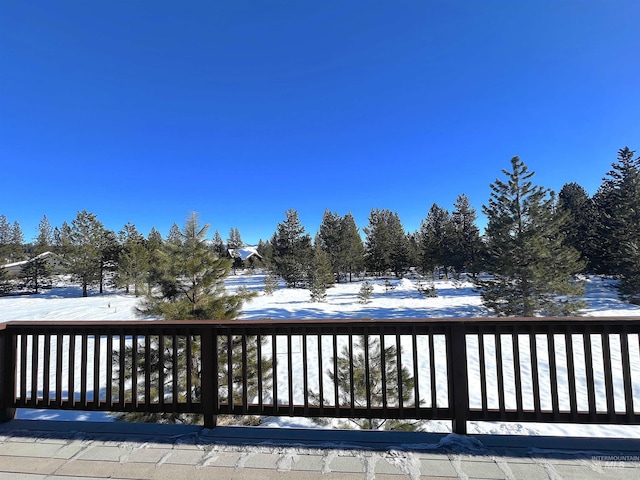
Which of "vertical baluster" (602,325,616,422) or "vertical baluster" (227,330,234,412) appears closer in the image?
"vertical baluster" (602,325,616,422)

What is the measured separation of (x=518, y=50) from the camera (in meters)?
7.09

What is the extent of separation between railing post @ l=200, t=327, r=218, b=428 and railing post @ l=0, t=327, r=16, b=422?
1720mm

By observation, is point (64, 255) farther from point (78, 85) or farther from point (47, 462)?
point (47, 462)

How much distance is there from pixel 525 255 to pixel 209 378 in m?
12.5

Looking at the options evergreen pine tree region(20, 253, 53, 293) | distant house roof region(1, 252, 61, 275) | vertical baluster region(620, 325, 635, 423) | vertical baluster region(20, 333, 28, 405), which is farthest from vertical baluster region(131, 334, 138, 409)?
evergreen pine tree region(20, 253, 53, 293)

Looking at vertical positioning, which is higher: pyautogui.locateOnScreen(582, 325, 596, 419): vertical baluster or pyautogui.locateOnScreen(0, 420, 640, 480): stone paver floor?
pyautogui.locateOnScreen(582, 325, 596, 419): vertical baluster

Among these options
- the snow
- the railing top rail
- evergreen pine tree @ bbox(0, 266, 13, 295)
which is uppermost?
the railing top rail

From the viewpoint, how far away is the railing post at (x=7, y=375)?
2.43m

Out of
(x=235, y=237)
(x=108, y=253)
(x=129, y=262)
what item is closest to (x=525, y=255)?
(x=129, y=262)

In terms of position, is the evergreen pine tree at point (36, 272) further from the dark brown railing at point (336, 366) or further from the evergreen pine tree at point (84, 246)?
the dark brown railing at point (336, 366)

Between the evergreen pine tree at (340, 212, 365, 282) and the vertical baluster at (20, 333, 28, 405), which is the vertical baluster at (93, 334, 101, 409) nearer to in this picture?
the vertical baluster at (20, 333, 28, 405)

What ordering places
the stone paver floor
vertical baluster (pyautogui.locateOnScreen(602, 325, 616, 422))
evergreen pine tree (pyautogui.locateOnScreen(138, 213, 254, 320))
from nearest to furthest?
the stone paver floor < vertical baluster (pyautogui.locateOnScreen(602, 325, 616, 422)) < evergreen pine tree (pyautogui.locateOnScreen(138, 213, 254, 320))

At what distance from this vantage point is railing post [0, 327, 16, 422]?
2.43 metres

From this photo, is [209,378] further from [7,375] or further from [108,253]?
[108,253]
